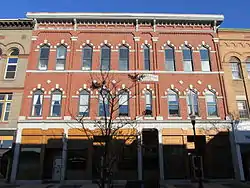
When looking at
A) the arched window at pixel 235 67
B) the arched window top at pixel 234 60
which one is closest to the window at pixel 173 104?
the arched window at pixel 235 67

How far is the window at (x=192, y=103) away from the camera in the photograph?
19169 millimetres

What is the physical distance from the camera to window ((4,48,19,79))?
19850 mm

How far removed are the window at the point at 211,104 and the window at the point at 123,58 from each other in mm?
7163

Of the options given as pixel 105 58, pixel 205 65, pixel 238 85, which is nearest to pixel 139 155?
pixel 105 58

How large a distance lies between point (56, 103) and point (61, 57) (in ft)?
13.7

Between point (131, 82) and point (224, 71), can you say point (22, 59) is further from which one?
point (224, 71)

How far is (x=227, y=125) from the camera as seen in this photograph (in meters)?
18.7

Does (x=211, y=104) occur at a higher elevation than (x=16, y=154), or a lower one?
higher

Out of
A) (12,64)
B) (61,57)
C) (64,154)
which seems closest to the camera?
(64,154)

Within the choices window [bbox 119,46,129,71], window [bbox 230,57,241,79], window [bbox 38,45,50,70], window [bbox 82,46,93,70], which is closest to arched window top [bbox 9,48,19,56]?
window [bbox 38,45,50,70]

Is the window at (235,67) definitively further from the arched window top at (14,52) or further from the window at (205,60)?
the arched window top at (14,52)

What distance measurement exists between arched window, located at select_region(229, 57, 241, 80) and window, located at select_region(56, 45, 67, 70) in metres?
14.5

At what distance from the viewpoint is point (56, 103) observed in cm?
1903

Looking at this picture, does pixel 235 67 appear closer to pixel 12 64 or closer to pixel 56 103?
pixel 56 103
